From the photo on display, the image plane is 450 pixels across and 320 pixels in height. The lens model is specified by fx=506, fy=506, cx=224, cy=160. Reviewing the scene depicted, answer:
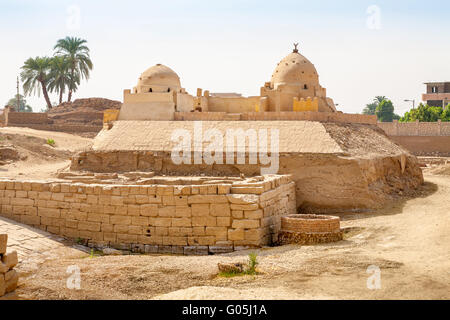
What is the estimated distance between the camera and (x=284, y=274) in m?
7.27

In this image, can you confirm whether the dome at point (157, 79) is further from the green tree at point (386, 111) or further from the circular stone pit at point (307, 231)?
the green tree at point (386, 111)

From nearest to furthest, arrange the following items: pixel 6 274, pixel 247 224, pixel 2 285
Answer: pixel 2 285 < pixel 6 274 < pixel 247 224

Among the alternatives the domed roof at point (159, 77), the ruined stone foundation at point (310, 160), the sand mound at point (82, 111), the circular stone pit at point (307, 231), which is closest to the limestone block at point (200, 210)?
the circular stone pit at point (307, 231)

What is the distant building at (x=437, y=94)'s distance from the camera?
180 ft

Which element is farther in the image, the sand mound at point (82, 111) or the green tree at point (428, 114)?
the green tree at point (428, 114)

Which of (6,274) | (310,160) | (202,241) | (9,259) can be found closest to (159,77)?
(310,160)

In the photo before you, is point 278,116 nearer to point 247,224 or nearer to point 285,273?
point 247,224

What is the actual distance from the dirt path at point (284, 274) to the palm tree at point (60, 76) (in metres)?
36.6

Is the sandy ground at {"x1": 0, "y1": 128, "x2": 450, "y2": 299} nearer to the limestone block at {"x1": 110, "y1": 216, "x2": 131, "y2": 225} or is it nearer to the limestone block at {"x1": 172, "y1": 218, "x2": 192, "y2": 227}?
the limestone block at {"x1": 110, "y1": 216, "x2": 131, "y2": 225}

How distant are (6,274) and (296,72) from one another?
16.8m

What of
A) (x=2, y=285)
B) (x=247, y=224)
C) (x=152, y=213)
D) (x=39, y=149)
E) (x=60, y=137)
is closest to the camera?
(x=2, y=285)
